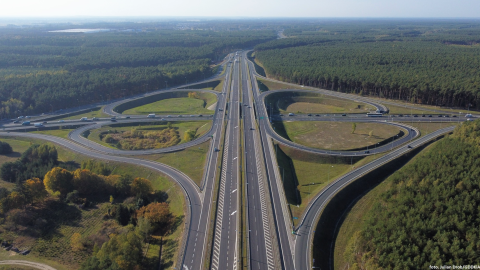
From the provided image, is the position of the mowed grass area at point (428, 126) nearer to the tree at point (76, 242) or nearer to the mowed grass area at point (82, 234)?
the mowed grass area at point (82, 234)

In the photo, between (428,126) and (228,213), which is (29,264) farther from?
(428,126)

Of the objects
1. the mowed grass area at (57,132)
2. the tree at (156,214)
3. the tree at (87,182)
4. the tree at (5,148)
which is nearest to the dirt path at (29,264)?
the tree at (156,214)

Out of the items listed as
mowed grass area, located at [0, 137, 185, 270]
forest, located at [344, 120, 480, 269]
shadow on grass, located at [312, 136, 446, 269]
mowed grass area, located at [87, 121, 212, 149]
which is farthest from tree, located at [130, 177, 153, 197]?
forest, located at [344, 120, 480, 269]

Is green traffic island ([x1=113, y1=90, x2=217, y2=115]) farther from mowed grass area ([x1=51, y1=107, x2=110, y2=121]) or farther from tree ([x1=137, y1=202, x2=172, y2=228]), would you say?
tree ([x1=137, y1=202, x2=172, y2=228])

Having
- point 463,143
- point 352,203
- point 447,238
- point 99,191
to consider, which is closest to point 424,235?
point 447,238

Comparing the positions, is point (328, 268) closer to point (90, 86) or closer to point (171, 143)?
point (171, 143)
